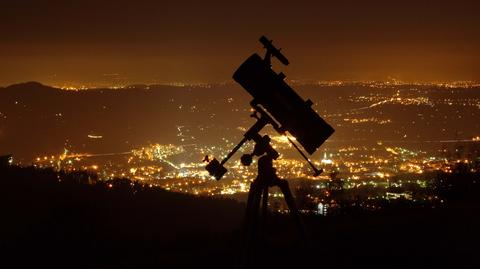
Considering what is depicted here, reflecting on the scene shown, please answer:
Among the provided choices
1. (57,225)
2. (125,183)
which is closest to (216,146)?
(125,183)

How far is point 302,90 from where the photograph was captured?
2509 inches

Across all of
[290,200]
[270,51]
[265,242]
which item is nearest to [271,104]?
[270,51]

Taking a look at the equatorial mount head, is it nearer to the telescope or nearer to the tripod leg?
the telescope

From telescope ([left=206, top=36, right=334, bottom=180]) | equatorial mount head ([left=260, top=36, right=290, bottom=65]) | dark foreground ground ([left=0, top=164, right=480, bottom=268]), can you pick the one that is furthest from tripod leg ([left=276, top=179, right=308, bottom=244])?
equatorial mount head ([left=260, top=36, right=290, bottom=65])

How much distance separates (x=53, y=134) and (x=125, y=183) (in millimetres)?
42673

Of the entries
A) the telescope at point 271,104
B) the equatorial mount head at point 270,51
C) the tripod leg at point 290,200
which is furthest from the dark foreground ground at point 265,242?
the equatorial mount head at point 270,51

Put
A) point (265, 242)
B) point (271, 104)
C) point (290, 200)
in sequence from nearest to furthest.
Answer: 1. point (271, 104)
2. point (290, 200)
3. point (265, 242)

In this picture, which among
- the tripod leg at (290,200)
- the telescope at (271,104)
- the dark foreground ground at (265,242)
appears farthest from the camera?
the dark foreground ground at (265,242)

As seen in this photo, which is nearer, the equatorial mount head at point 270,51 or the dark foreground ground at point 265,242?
the equatorial mount head at point 270,51

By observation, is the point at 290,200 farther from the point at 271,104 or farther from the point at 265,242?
the point at 265,242

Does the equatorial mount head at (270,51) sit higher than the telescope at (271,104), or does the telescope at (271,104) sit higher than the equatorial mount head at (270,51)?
the equatorial mount head at (270,51)

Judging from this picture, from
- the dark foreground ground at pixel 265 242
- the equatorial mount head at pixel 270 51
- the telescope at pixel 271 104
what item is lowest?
the dark foreground ground at pixel 265 242

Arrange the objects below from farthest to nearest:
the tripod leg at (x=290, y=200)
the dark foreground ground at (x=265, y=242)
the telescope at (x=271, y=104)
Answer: the dark foreground ground at (x=265, y=242)
the tripod leg at (x=290, y=200)
the telescope at (x=271, y=104)

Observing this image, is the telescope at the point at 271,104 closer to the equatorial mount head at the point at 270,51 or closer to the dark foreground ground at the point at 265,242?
the equatorial mount head at the point at 270,51
